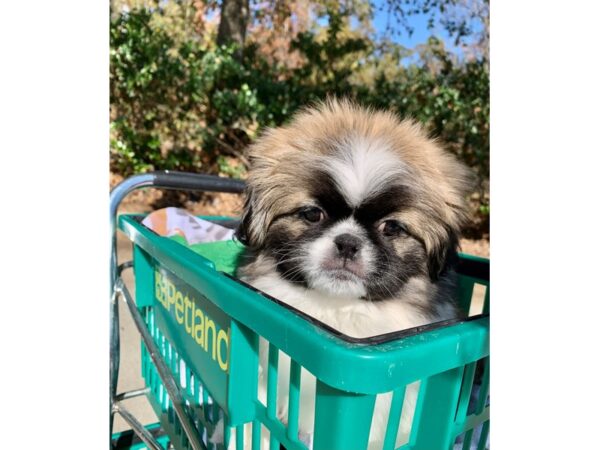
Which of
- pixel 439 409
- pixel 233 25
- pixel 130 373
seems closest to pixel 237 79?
pixel 233 25

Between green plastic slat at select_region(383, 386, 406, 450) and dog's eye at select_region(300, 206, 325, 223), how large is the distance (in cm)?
65

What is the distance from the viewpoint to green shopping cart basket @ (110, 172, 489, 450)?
0.69 meters

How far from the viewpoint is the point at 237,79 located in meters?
4.96

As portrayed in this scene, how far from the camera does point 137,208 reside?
4.74 meters

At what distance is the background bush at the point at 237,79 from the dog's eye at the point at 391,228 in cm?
237

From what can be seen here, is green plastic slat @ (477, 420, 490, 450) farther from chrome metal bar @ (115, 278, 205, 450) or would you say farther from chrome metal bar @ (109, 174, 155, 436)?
chrome metal bar @ (109, 174, 155, 436)

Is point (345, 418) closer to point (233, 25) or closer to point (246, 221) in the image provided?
point (246, 221)

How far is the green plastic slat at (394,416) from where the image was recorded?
31.4 inches

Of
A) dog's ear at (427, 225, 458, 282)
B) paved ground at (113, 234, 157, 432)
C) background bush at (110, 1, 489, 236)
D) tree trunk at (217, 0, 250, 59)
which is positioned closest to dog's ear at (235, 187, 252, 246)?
dog's ear at (427, 225, 458, 282)

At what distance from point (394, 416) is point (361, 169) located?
0.68 metres
